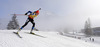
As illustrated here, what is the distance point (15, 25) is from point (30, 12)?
3154 cm

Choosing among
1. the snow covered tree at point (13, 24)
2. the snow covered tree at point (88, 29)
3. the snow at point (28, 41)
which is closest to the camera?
the snow at point (28, 41)

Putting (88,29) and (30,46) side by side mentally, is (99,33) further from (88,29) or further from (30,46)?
(30,46)

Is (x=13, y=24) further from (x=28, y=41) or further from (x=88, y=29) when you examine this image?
(x=88, y=29)

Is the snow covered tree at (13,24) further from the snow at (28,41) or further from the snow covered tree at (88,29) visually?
the snow covered tree at (88,29)

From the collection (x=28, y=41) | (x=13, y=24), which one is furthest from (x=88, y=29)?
(x=28, y=41)

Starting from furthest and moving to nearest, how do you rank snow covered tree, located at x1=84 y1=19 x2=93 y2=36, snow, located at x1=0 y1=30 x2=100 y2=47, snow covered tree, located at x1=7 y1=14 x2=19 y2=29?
1. snow covered tree, located at x1=84 y1=19 x2=93 y2=36
2. snow covered tree, located at x1=7 y1=14 x2=19 y2=29
3. snow, located at x1=0 y1=30 x2=100 y2=47

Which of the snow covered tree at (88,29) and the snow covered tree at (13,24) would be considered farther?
the snow covered tree at (88,29)

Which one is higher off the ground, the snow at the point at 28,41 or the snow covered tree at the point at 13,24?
the snow covered tree at the point at 13,24

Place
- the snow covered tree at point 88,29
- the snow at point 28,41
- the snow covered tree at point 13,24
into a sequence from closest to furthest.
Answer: the snow at point 28,41
the snow covered tree at point 13,24
the snow covered tree at point 88,29

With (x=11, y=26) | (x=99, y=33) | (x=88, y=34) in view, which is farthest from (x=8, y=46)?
(x=99, y=33)

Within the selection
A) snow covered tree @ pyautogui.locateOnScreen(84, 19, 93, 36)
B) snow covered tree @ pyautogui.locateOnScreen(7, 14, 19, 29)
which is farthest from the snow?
snow covered tree @ pyautogui.locateOnScreen(84, 19, 93, 36)

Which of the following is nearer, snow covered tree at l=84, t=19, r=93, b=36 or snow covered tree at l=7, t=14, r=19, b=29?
snow covered tree at l=7, t=14, r=19, b=29

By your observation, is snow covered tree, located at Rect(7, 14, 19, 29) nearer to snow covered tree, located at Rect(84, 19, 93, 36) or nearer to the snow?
the snow

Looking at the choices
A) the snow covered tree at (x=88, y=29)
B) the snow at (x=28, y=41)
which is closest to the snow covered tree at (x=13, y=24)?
the snow at (x=28, y=41)
